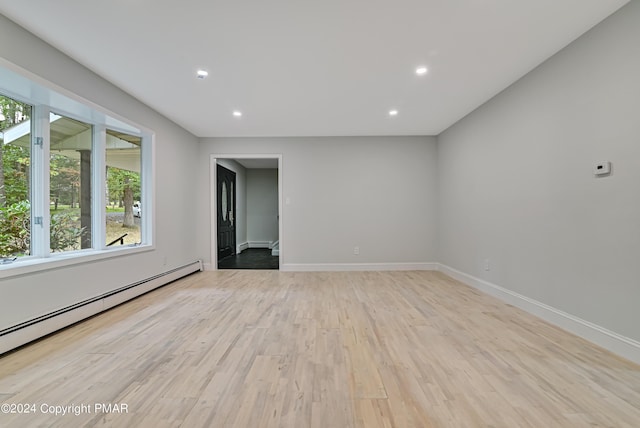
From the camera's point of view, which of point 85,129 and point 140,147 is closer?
point 85,129

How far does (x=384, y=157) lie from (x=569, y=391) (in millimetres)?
4305

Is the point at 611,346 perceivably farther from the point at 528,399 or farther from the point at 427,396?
the point at 427,396

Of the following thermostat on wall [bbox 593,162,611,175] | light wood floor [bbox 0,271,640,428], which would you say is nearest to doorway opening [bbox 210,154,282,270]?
light wood floor [bbox 0,271,640,428]

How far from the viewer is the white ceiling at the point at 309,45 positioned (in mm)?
2082

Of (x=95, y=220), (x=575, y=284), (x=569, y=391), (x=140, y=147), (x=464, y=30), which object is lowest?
(x=569, y=391)

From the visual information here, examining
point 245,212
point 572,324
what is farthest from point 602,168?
point 245,212

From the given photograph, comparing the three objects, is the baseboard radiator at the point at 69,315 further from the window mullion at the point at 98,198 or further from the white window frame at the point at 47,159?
the window mullion at the point at 98,198

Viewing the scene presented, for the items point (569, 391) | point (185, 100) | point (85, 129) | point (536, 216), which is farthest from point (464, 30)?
point (85, 129)

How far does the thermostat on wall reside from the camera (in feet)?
7.32

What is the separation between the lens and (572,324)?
2539mm

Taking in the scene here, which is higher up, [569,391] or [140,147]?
[140,147]

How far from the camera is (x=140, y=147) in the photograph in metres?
4.11

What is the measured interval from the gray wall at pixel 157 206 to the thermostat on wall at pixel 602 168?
4489mm

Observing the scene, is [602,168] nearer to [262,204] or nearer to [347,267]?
[347,267]
